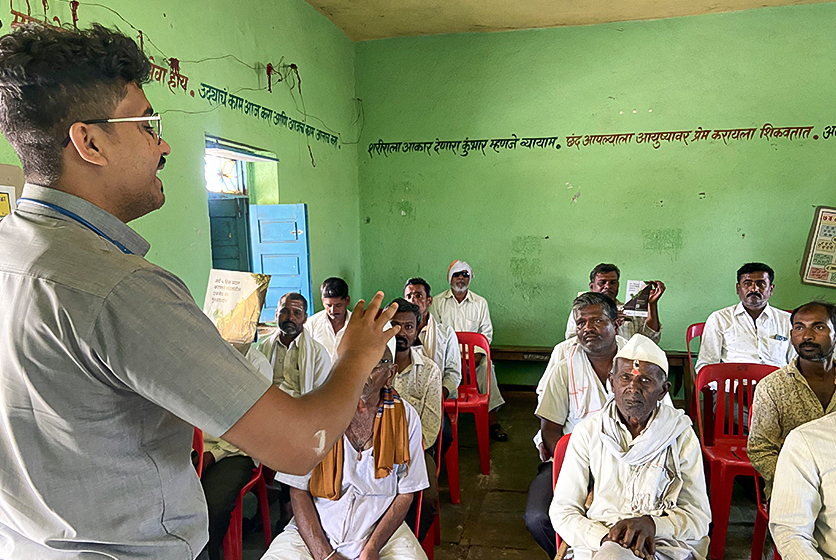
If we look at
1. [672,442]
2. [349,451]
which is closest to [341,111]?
A: [349,451]

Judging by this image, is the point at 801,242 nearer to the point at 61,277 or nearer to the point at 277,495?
the point at 277,495

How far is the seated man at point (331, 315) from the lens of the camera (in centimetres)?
412

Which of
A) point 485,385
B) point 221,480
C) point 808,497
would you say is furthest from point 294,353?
point 808,497

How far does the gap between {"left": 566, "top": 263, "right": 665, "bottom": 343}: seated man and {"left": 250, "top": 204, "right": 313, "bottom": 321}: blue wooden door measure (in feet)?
7.33

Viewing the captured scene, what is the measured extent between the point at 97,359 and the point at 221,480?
83.9 inches

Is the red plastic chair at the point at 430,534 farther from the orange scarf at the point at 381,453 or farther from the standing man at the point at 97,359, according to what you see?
the standing man at the point at 97,359

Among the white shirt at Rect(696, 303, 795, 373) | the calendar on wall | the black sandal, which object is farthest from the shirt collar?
the calendar on wall

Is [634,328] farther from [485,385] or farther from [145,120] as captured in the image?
[145,120]

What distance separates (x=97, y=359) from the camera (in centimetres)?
73

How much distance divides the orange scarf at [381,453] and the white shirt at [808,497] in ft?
4.40

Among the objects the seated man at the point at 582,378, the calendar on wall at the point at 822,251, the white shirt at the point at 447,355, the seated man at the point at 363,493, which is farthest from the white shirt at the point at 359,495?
the calendar on wall at the point at 822,251

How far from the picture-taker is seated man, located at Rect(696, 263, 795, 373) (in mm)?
4137

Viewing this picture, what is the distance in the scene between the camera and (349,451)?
2.18 meters

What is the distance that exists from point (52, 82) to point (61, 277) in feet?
0.97
